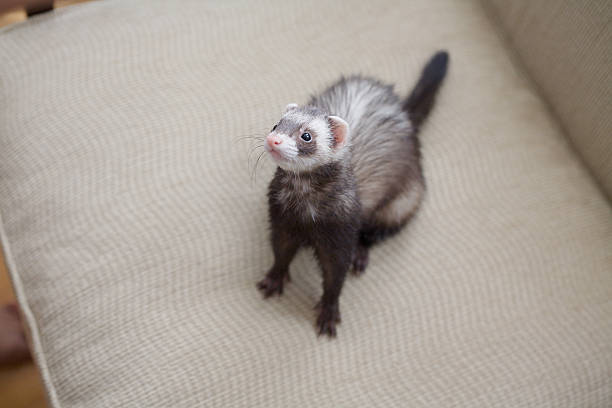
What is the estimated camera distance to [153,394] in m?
1.08

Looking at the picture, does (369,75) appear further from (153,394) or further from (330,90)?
(153,394)

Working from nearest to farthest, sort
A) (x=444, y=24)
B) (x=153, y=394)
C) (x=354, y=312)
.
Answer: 1. (x=153, y=394)
2. (x=354, y=312)
3. (x=444, y=24)

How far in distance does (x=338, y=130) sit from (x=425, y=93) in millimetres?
528

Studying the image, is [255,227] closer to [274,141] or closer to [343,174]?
[343,174]

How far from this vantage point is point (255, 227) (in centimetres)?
127

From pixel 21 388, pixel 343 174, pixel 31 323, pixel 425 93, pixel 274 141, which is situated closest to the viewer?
pixel 274 141

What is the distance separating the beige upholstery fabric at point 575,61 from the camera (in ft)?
4.19

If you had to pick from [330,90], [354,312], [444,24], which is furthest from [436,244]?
[444,24]

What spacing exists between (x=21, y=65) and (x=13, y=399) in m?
0.97

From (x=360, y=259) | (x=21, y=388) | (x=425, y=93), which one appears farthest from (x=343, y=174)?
(x=21, y=388)

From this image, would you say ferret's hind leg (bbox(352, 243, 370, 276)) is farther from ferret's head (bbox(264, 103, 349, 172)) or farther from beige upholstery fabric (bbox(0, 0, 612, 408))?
ferret's head (bbox(264, 103, 349, 172))

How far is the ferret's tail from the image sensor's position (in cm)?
139

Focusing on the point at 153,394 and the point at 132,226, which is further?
the point at 132,226

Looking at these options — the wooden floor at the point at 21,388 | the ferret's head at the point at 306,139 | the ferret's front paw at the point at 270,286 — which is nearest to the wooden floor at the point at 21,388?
the wooden floor at the point at 21,388
